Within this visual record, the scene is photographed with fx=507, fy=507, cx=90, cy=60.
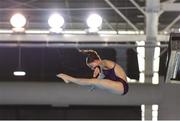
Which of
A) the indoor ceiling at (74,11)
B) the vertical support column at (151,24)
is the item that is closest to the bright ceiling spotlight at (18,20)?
the indoor ceiling at (74,11)

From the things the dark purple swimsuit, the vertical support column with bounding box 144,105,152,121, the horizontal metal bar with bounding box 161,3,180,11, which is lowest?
the vertical support column with bounding box 144,105,152,121

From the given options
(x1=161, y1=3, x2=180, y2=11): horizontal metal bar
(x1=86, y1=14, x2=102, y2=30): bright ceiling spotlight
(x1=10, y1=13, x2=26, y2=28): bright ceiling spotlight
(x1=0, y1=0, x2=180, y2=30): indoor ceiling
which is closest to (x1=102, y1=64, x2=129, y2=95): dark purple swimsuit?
(x1=86, y1=14, x2=102, y2=30): bright ceiling spotlight

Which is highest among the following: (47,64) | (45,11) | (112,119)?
(45,11)

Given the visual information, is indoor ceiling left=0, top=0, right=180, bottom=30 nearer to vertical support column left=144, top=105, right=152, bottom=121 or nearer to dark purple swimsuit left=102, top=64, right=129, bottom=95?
dark purple swimsuit left=102, top=64, right=129, bottom=95

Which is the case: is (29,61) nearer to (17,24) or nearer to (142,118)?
(142,118)

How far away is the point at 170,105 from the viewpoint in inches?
654

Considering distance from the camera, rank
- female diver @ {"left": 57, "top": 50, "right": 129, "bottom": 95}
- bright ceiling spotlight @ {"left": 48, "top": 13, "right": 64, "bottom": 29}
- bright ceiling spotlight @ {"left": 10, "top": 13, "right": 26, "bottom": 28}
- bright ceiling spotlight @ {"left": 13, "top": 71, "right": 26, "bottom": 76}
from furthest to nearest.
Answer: bright ceiling spotlight @ {"left": 13, "top": 71, "right": 26, "bottom": 76} → bright ceiling spotlight @ {"left": 48, "top": 13, "right": 64, "bottom": 29} → bright ceiling spotlight @ {"left": 10, "top": 13, "right": 26, "bottom": 28} → female diver @ {"left": 57, "top": 50, "right": 129, "bottom": 95}

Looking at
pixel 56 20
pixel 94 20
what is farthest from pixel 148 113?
pixel 56 20

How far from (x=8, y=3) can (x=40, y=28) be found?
1.29 m

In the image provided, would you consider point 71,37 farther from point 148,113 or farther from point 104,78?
point 148,113

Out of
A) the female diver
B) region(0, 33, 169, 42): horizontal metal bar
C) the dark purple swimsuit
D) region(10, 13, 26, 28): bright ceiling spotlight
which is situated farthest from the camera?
region(0, 33, 169, 42): horizontal metal bar

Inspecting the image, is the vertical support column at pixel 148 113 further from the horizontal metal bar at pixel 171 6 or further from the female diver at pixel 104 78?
the horizontal metal bar at pixel 171 6

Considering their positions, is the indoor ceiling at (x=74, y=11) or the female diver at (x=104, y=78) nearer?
the female diver at (x=104, y=78)

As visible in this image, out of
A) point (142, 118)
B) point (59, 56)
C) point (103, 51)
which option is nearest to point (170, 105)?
point (142, 118)
